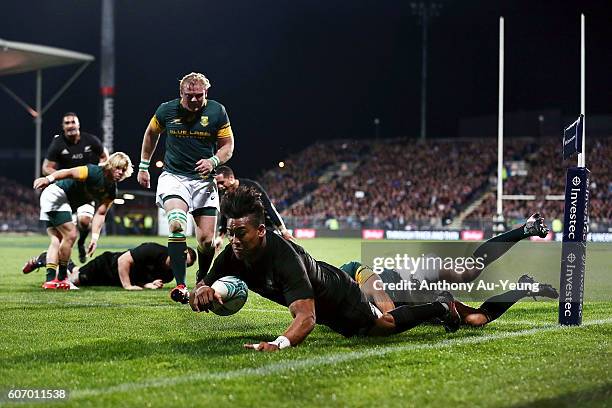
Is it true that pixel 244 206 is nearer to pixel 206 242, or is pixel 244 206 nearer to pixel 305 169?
pixel 206 242

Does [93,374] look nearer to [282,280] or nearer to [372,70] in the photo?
[282,280]

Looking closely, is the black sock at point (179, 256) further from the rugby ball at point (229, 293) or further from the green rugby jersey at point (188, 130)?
the rugby ball at point (229, 293)

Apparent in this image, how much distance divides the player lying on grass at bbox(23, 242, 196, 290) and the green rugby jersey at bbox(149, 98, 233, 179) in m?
2.26

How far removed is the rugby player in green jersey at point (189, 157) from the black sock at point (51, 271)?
2.70 m

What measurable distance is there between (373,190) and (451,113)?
17739mm

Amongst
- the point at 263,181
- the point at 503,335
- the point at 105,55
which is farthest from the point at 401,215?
the point at 503,335

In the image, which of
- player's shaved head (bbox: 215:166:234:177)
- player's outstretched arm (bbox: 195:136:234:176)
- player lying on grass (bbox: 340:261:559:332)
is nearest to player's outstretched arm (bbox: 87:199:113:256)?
player's shaved head (bbox: 215:166:234:177)

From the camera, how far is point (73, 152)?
11.5 meters

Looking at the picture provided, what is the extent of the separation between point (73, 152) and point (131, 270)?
1955mm

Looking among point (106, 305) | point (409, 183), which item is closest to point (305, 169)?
point (409, 183)

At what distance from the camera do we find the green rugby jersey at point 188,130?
8484 mm

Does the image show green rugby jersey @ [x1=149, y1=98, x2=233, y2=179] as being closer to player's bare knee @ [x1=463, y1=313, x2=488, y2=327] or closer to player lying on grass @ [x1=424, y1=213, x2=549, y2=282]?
player lying on grass @ [x1=424, y1=213, x2=549, y2=282]

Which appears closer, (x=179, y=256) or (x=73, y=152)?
(x=179, y=256)

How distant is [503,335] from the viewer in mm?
6016
